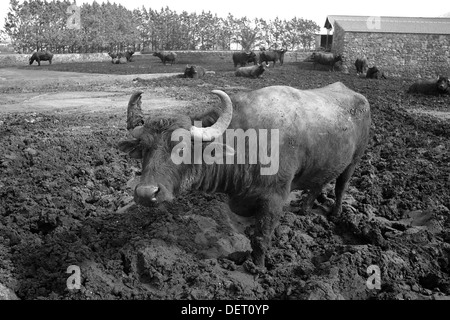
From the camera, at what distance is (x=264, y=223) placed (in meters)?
4.45

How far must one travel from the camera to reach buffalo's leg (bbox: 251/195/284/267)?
441 cm

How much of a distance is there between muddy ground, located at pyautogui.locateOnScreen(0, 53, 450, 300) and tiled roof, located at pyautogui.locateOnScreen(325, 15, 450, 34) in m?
26.6

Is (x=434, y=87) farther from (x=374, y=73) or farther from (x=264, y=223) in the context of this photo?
(x=264, y=223)

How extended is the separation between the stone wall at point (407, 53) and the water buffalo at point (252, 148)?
28888 mm

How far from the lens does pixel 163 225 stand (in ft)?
16.6

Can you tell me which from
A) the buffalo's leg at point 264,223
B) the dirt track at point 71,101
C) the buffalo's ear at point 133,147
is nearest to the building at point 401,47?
the dirt track at point 71,101

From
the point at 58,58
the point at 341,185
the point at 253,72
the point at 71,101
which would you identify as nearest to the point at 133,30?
the point at 58,58

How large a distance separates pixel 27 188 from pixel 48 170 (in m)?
0.89

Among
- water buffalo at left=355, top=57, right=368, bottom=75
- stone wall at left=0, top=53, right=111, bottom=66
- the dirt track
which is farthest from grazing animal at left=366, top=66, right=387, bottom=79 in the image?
stone wall at left=0, top=53, right=111, bottom=66

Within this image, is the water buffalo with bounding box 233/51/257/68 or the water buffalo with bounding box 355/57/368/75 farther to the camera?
the water buffalo with bounding box 233/51/257/68

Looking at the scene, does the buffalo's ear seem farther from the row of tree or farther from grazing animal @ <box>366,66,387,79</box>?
the row of tree
